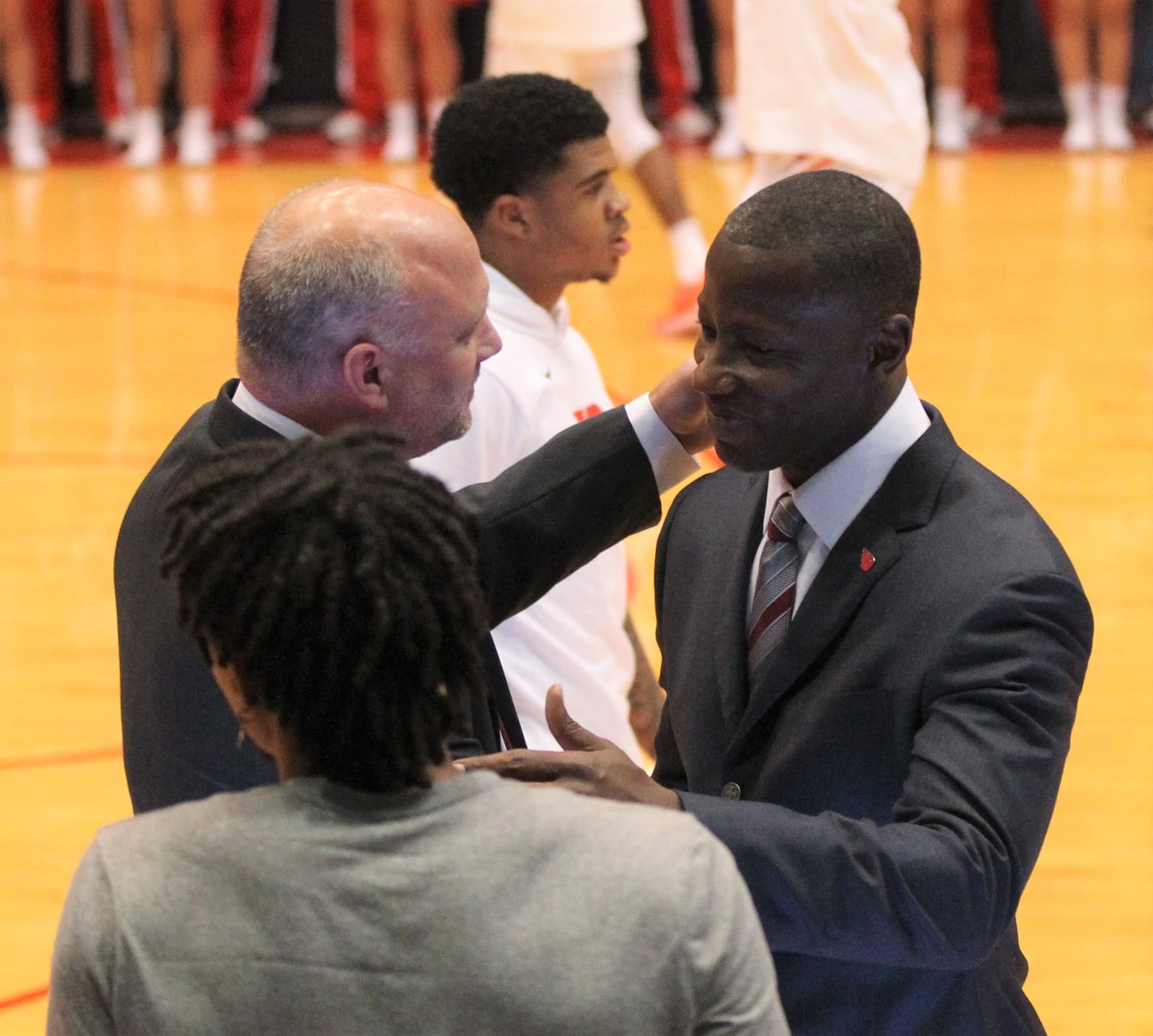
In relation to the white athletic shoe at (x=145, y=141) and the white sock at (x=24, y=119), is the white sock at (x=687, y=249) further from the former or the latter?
the white sock at (x=24, y=119)

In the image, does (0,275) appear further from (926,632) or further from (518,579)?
(926,632)

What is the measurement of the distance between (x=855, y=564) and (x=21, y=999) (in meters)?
1.86

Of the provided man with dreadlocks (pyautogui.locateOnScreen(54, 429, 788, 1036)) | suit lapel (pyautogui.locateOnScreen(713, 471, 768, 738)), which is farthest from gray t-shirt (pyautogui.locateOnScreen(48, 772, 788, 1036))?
suit lapel (pyautogui.locateOnScreen(713, 471, 768, 738))

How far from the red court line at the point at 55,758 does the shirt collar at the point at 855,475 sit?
2423mm

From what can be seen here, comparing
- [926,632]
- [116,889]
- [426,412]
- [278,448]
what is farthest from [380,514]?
[426,412]

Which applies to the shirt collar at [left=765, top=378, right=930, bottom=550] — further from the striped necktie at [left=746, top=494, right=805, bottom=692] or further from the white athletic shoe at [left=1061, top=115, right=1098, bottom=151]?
the white athletic shoe at [left=1061, top=115, right=1098, bottom=151]

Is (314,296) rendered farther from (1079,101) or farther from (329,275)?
(1079,101)

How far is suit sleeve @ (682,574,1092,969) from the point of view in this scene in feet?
5.14

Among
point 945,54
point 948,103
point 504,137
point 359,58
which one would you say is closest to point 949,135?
point 948,103

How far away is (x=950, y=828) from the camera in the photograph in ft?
5.18

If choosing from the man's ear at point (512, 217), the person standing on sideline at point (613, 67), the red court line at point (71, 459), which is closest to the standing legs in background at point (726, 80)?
the person standing on sideline at point (613, 67)

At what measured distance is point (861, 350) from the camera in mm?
1771

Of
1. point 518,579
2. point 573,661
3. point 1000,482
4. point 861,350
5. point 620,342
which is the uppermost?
point 861,350

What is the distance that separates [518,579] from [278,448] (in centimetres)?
78
